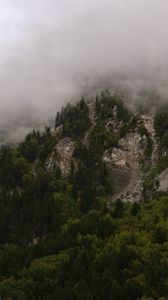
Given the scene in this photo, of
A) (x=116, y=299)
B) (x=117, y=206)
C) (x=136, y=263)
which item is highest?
(x=117, y=206)

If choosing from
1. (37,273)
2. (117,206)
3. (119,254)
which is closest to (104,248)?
(119,254)

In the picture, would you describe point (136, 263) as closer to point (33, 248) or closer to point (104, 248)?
point (104, 248)

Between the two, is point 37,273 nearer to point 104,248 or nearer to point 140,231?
point 104,248

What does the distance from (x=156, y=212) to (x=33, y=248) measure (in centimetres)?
3649

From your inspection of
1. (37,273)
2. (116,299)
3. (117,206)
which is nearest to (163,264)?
(116,299)

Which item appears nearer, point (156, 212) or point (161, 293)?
point (161, 293)

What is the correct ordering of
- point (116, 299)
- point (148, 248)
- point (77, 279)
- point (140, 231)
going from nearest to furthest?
1. point (116, 299)
2. point (77, 279)
3. point (148, 248)
4. point (140, 231)

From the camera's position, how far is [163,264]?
482 feet

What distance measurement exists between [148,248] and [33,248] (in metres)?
29.6

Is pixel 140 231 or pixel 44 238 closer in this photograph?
pixel 140 231

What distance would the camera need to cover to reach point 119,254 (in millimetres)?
153625

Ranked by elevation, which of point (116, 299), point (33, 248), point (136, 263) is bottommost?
point (116, 299)

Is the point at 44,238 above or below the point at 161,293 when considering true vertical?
above

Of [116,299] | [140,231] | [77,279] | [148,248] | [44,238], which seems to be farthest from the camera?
[44,238]
